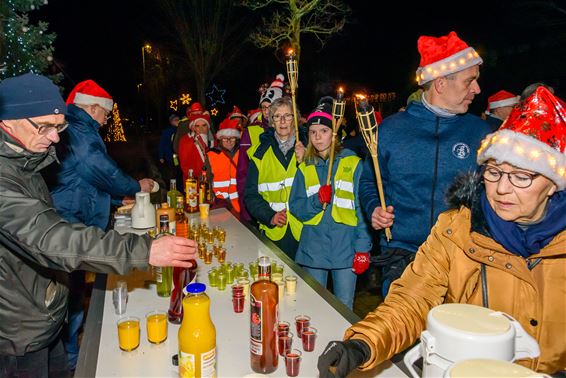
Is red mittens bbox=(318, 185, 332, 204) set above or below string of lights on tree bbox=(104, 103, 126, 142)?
above

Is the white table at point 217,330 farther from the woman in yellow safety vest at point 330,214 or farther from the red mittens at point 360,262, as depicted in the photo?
the red mittens at point 360,262

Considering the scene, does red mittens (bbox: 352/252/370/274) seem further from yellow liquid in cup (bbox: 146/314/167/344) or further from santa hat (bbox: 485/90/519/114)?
santa hat (bbox: 485/90/519/114)

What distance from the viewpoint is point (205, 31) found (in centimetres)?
2048

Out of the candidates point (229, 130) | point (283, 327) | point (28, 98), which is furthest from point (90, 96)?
point (283, 327)

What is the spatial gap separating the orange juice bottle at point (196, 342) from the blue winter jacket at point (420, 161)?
5.71 feet

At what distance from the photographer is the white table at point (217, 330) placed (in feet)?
Answer: 5.99

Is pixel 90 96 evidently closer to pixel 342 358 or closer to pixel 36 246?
pixel 36 246

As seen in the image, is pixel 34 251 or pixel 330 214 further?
pixel 330 214

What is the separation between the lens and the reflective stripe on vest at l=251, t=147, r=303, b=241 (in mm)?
4008

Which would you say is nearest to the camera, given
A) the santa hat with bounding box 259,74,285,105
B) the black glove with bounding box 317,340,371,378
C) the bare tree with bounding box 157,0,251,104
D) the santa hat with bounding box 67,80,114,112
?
the black glove with bounding box 317,340,371,378

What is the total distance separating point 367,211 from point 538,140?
151 cm

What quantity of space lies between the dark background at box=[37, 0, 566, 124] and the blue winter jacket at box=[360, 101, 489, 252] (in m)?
13.4

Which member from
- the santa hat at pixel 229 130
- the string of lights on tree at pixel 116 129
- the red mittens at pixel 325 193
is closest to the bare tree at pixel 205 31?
the string of lights on tree at pixel 116 129

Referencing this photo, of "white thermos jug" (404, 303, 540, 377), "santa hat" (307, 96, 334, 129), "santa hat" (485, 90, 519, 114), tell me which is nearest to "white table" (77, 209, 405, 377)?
"white thermos jug" (404, 303, 540, 377)
